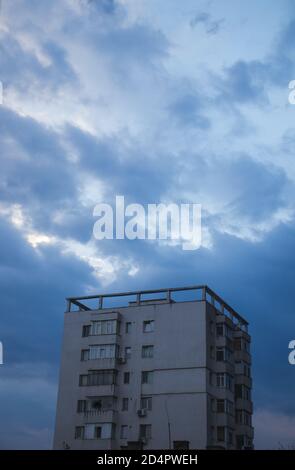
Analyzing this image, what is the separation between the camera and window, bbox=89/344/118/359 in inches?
2318

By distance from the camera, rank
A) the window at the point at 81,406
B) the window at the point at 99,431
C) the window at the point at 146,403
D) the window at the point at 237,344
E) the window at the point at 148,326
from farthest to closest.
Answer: the window at the point at 237,344 < the window at the point at 148,326 < the window at the point at 81,406 < the window at the point at 99,431 < the window at the point at 146,403

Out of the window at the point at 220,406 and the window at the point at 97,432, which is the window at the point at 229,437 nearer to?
the window at the point at 220,406

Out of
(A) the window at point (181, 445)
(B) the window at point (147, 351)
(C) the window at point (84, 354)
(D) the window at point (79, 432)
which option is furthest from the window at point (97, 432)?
(A) the window at point (181, 445)

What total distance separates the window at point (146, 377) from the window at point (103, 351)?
3498 millimetres

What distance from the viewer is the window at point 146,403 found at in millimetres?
55784

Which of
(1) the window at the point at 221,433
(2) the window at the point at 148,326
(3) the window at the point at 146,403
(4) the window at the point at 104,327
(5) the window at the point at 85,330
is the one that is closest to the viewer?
(1) the window at the point at 221,433

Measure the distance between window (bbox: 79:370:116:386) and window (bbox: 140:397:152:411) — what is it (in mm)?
3584

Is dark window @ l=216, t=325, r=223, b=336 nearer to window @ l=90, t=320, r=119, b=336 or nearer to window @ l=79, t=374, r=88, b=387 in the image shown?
window @ l=90, t=320, r=119, b=336

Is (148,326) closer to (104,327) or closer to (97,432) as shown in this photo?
(104,327)

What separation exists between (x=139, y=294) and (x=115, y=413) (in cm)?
1237

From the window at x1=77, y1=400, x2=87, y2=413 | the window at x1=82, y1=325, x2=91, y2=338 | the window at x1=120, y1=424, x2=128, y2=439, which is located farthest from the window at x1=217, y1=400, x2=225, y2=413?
the window at x1=82, y1=325, x2=91, y2=338

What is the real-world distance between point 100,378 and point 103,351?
272cm
